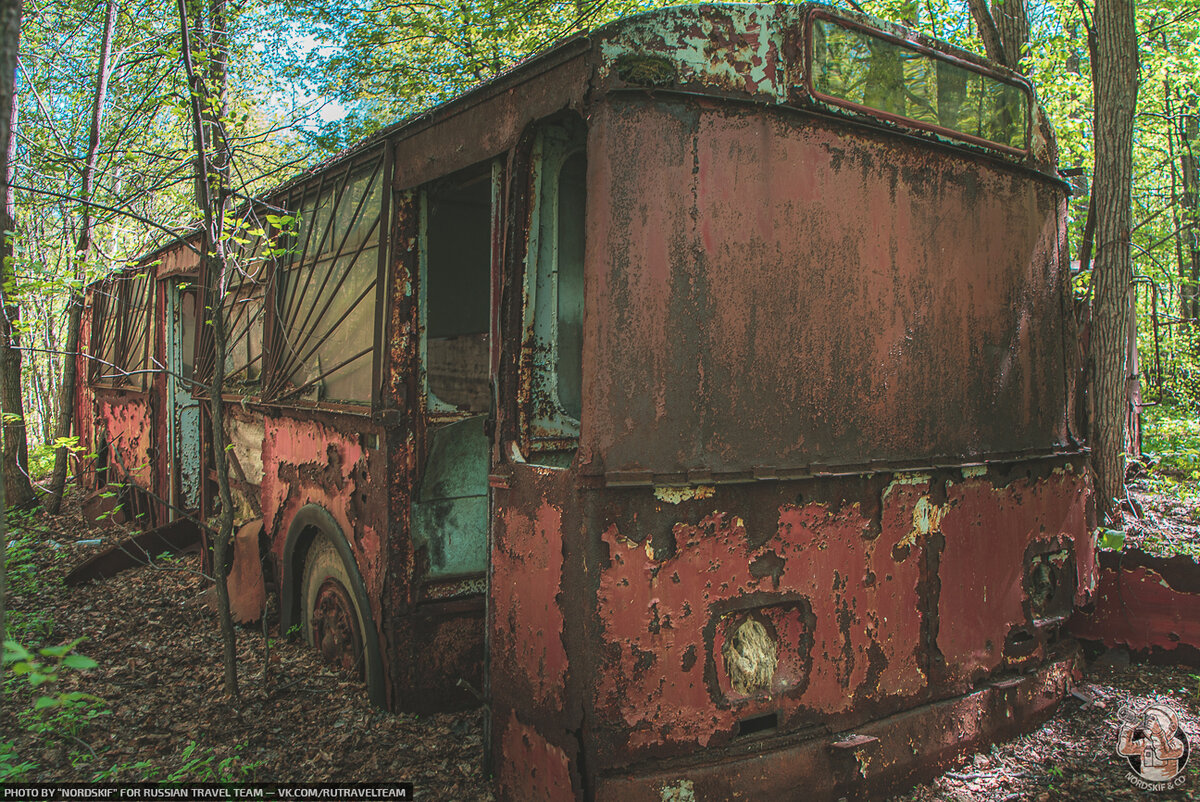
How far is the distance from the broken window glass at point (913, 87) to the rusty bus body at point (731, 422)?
0.02m

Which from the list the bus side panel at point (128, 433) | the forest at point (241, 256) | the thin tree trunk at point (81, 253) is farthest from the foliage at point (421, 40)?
the bus side panel at point (128, 433)

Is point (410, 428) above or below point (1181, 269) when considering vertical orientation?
below

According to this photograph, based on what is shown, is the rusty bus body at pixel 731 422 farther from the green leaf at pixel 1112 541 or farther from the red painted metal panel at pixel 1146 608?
the green leaf at pixel 1112 541

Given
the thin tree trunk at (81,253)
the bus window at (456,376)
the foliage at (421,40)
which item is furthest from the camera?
the foliage at (421,40)

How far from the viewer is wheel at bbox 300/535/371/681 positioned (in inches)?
165

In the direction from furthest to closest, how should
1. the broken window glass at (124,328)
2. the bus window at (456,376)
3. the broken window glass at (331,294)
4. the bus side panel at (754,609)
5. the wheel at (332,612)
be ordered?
the broken window glass at (124,328) → the wheel at (332,612) → the broken window glass at (331,294) → the bus window at (456,376) → the bus side panel at (754,609)

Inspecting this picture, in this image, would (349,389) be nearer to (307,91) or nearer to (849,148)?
(849,148)

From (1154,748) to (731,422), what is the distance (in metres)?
2.18

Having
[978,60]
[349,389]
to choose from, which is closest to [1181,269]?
[978,60]

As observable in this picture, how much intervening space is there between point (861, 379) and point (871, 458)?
1.00ft

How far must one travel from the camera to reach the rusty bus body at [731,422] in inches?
103

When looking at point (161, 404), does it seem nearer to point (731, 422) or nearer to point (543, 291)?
point (543, 291)

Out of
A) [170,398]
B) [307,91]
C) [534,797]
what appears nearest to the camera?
[534,797]

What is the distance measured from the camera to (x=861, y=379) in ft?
9.88
